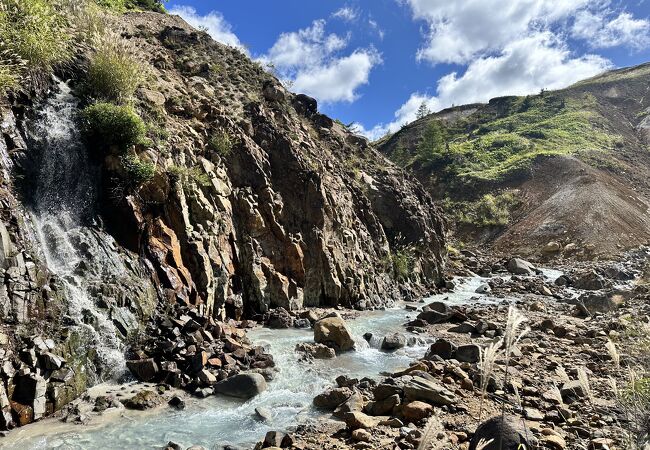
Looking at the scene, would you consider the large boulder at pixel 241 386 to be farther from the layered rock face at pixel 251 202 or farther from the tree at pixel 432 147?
the tree at pixel 432 147

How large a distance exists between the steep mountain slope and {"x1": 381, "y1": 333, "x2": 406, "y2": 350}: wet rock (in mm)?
34981

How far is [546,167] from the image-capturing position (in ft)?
189

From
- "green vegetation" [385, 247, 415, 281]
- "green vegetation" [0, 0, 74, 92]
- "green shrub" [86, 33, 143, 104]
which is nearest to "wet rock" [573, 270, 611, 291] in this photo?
"green vegetation" [385, 247, 415, 281]

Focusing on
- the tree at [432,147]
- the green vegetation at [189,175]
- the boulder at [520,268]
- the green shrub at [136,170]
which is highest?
the tree at [432,147]

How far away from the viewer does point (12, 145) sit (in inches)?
409

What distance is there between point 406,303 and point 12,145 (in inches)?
760

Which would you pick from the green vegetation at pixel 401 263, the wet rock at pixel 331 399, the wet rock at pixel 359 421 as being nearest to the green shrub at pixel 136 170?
the wet rock at pixel 331 399

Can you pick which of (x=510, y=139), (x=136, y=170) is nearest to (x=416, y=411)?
(x=136, y=170)

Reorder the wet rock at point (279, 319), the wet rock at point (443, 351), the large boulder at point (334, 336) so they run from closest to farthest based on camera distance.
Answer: the wet rock at point (443, 351), the large boulder at point (334, 336), the wet rock at point (279, 319)

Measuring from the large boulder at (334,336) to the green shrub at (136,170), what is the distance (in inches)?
286

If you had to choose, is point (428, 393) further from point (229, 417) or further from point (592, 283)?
point (592, 283)

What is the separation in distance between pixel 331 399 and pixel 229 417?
2132mm

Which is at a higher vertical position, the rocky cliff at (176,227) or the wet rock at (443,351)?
the rocky cliff at (176,227)

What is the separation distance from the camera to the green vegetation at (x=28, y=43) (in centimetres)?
1095
